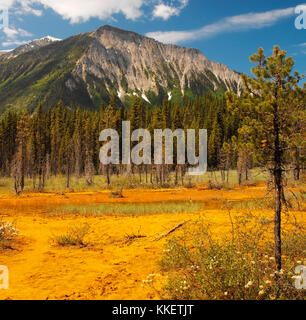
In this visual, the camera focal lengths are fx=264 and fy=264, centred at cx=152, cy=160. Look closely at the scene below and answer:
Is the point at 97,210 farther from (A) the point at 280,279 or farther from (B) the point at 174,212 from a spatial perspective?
(A) the point at 280,279

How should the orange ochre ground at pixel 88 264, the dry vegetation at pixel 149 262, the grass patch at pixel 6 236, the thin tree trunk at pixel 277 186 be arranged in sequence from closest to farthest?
1. the dry vegetation at pixel 149 262
2. the thin tree trunk at pixel 277 186
3. the orange ochre ground at pixel 88 264
4. the grass patch at pixel 6 236

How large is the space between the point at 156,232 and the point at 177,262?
5.05m

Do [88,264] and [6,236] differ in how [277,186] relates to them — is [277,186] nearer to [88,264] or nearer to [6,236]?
Answer: [88,264]

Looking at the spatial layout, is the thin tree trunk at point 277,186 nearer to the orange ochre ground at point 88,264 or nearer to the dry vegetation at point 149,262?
the dry vegetation at point 149,262

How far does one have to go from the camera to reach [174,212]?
18656mm

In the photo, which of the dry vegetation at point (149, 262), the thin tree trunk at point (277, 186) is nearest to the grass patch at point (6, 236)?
the dry vegetation at point (149, 262)

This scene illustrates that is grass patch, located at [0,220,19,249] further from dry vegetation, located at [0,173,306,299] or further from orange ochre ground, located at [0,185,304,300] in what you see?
orange ochre ground, located at [0,185,304,300]

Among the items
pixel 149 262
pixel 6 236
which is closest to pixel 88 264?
pixel 149 262

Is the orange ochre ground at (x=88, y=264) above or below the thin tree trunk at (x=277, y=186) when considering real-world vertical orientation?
below

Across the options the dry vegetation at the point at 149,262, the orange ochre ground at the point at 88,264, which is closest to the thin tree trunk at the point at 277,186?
the dry vegetation at the point at 149,262

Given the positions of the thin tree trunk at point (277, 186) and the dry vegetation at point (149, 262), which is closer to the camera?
the dry vegetation at point (149, 262)

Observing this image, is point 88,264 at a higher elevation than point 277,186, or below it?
below

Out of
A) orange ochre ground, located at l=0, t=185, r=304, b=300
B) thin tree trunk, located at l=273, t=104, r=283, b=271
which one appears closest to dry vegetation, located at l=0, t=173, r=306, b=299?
orange ochre ground, located at l=0, t=185, r=304, b=300

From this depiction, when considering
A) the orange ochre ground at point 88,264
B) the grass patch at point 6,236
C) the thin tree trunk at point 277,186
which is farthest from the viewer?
the grass patch at point 6,236
